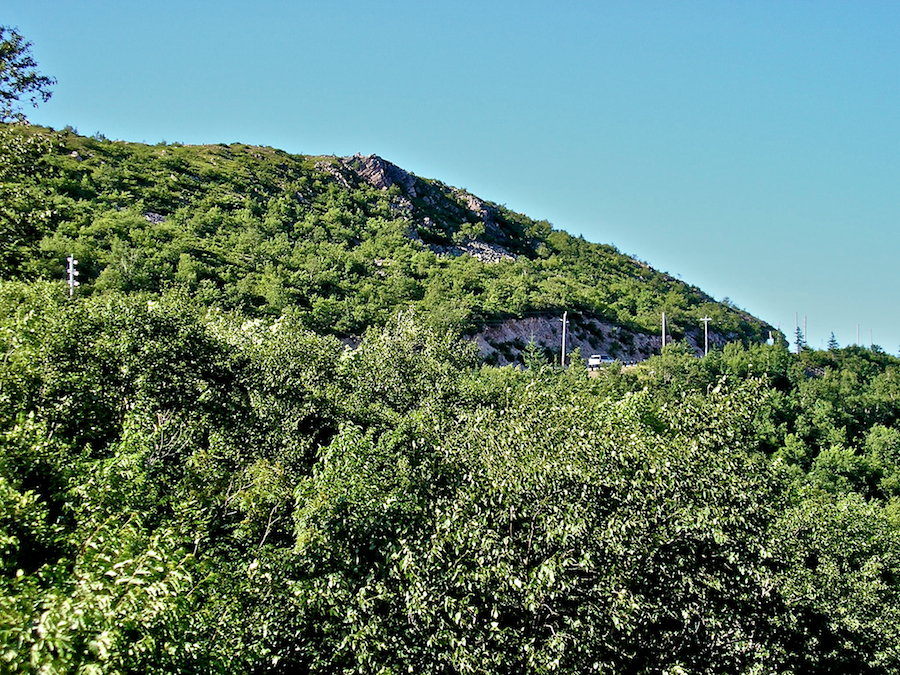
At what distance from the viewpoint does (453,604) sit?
429 inches

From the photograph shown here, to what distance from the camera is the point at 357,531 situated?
12.7 meters

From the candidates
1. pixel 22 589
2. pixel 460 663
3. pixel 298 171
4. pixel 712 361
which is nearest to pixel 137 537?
pixel 22 589

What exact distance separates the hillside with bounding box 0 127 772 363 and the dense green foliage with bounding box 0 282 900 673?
19.5 meters

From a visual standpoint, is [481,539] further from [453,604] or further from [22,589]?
[22,589]

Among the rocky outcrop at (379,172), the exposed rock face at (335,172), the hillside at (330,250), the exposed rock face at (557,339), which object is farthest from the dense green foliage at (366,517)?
the rocky outcrop at (379,172)

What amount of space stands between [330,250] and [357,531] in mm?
80976

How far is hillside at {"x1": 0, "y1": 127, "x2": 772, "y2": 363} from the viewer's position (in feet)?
218

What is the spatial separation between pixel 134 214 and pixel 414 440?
67702 millimetres

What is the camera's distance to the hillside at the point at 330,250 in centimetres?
6644

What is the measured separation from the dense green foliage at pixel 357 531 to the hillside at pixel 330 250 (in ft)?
64.1

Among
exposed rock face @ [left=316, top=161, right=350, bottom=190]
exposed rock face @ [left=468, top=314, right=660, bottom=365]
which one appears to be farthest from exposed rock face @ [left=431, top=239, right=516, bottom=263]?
exposed rock face @ [left=468, top=314, right=660, bottom=365]

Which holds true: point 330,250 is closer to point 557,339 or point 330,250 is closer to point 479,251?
point 557,339

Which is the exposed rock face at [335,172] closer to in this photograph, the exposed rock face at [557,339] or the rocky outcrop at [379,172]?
the rocky outcrop at [379,172]

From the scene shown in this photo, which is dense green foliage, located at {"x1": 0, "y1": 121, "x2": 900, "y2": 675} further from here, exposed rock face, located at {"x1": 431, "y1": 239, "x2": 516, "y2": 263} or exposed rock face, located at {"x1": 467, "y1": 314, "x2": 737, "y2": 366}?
exposed rock face, located at {"x1": 431, "y1": 239, "x2": 516, "y2": 263}
